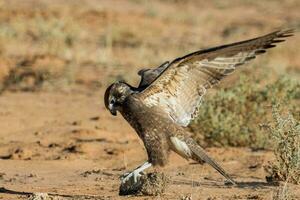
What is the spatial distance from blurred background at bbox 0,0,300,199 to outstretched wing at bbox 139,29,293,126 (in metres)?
0.68

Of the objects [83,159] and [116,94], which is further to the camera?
[83,159]

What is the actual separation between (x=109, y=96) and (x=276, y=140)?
5.98ft

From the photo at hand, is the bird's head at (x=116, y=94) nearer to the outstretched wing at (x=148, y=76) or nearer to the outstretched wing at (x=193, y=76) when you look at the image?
the outstretched wing at (x=193, y=76)

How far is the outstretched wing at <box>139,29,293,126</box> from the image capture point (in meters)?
8.35

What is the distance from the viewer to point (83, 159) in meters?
11.4

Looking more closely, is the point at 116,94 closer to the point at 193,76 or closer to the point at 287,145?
the point at 193,76

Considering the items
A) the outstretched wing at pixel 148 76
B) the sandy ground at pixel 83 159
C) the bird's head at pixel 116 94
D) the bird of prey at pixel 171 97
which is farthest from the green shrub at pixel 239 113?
the bird's head at pixel 116 94

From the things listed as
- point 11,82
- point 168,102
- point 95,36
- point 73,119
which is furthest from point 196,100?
point 95,36

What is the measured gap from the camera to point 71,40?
875 inches

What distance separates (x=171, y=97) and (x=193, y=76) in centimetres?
30

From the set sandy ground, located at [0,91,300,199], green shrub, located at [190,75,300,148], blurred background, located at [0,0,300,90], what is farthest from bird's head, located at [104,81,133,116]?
blurred background, located at [0,0,300,90]

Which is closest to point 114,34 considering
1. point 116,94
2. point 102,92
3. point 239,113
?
point 102,92

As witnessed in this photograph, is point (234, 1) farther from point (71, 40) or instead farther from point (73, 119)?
point (73, 119)

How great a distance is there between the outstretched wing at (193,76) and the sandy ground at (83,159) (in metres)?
0.83
